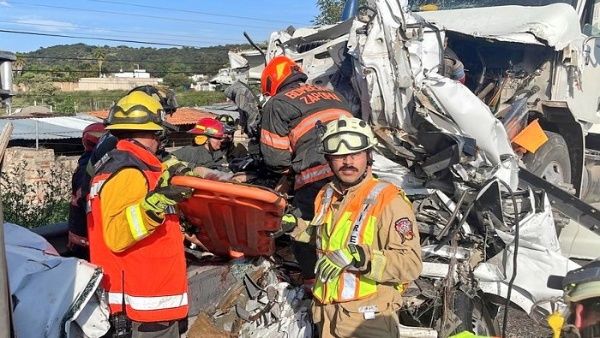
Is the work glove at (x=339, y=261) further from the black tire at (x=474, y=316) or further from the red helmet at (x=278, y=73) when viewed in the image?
the red helmet at (x=278, y=73)

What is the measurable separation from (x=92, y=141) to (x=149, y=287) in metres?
1.96

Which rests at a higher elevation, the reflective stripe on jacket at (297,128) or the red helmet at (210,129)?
the reflective stripe on jacket at (297,128)

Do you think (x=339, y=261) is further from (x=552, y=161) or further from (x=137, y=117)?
(x=552, y=161)

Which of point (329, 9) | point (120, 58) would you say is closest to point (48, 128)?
point (329, 9)

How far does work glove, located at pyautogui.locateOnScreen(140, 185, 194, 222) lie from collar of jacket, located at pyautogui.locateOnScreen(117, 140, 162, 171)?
1.18 ft

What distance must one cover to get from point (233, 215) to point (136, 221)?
907mm

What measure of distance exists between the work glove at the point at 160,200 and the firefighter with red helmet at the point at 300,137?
1.64 meters

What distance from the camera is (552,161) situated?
5.69 meters

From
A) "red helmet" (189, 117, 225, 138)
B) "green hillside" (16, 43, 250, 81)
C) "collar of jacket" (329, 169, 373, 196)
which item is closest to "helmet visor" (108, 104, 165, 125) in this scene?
"collar of jacket" (329, 169, 373, 196)

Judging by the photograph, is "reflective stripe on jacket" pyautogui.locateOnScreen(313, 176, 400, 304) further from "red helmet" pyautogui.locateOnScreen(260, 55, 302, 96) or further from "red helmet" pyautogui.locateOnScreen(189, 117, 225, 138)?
"red helmet" pyautogui.locateOnScreen(189, 117, 225, 138)

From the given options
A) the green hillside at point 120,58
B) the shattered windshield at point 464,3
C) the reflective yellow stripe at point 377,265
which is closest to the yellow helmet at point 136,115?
the reflective yellow stripe at point 377,265

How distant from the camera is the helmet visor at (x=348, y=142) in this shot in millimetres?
2883

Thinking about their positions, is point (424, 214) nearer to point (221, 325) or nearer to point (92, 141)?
point (221, 325)

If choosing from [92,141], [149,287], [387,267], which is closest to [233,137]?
[92,141]
